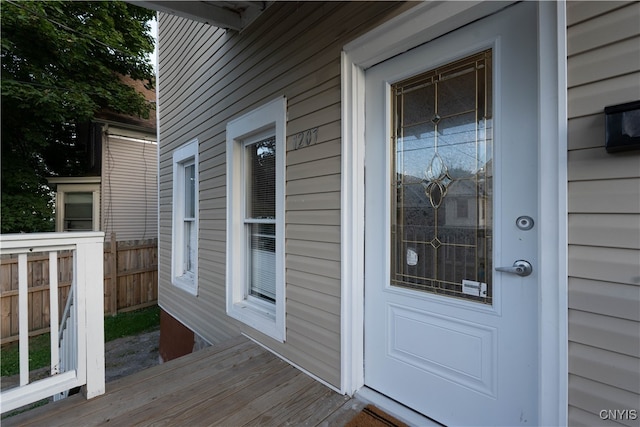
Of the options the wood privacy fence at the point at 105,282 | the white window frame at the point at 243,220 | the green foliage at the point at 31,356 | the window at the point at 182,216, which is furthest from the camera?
the wood privacy fence at the point at 105,282

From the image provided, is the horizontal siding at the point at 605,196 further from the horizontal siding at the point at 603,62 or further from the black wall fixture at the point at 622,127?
the horizontal siding at the point at 603,62

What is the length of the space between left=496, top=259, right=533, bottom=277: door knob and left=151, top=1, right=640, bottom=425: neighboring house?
22 mm

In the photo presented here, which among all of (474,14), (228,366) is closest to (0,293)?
(228,366)

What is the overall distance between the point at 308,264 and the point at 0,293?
551 centimetres

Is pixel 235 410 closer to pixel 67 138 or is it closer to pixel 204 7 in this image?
pixel 204 7

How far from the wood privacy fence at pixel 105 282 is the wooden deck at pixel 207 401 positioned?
4.27 meters

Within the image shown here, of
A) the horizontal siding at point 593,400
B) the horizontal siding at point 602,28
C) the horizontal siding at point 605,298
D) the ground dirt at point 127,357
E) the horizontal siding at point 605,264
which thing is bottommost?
the ground dirt at point 127,357

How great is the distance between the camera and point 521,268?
1240 millimetres

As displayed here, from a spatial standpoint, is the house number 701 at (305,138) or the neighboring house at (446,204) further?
the house number 701 at (305,138)

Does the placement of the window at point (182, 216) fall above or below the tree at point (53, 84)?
below

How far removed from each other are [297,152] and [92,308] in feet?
5.29

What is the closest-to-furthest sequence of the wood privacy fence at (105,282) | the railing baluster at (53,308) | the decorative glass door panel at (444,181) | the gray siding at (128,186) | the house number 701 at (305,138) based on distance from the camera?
the decorative glass door panel at (444,181) → the railing baluster at (53,308) → the house number 701 at (305,138) → the wood privacy fence at (105,282) → the gray siding at (128,186)

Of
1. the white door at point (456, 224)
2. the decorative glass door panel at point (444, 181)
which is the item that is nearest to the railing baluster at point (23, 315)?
the white door at point (456, 224)

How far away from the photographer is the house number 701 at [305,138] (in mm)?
2088
